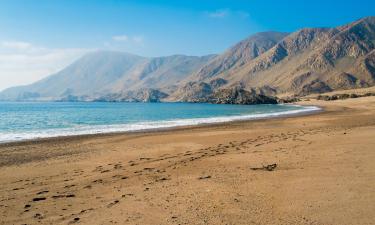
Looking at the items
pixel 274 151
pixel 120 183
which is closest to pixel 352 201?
pixel 120 183

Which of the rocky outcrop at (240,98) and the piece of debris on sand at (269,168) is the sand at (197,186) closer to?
the piece of debris on sand at (269,168)

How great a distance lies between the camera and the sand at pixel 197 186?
25.4ft

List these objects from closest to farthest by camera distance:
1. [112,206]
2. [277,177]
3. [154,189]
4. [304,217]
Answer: [304,217]
[112,206]
[154,189]
[277,177]

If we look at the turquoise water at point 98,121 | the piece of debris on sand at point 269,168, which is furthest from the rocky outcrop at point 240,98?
the piece of debris on sand at point 269,168

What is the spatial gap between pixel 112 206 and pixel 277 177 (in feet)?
17.5

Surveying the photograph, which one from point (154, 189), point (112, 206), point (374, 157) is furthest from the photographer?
point (374, 157)

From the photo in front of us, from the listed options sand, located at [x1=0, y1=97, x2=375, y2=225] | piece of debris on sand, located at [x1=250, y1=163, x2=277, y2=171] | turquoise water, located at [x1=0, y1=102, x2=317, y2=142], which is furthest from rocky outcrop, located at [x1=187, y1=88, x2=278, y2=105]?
piece of debris on sand, located at [x1=250, y1=163, x2=277, y2=171]

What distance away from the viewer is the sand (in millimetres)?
7730

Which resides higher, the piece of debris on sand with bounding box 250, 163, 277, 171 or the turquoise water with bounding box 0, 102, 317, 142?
the piece of debris on sand with bounding box 250, 163, 277, 171

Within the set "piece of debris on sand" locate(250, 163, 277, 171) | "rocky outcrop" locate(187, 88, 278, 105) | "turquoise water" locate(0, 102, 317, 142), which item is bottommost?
"turquoise water" locate(0, 102, 317, 142)

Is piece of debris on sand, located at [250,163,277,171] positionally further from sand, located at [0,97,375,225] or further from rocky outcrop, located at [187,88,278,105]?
rocky outcrop, located at [187,88,278,105]

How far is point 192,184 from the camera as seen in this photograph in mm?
10500

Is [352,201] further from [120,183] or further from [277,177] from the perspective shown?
[120,183]

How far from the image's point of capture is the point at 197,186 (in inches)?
403
